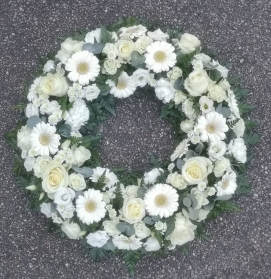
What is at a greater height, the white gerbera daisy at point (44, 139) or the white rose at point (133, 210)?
the white gerbera daisy at point (44, 139)

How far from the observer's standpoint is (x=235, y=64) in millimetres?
2162

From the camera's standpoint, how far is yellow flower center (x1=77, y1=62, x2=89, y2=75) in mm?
1923

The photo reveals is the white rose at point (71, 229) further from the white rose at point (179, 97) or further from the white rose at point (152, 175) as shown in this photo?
the white rose at point (179, 97)

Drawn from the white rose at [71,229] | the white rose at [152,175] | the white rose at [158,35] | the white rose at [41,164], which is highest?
the white rose at [158,35]

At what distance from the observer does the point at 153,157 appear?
2.02m

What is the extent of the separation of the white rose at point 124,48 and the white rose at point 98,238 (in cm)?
56

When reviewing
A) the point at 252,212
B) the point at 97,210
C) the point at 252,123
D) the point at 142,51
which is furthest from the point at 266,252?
the point at 142,51

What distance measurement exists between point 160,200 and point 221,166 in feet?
0.70

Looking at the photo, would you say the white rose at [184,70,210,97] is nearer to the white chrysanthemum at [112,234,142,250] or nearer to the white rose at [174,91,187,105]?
the white rose at [174,91,187,105]

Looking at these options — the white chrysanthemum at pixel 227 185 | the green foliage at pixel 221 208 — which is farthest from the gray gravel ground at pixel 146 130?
the white chrysanthemum at pixel 227 185

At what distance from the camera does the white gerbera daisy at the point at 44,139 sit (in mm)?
1893

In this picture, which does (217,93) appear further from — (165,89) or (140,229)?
(140,229)

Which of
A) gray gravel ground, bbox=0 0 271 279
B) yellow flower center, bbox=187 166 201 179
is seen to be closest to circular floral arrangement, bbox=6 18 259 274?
yellow flower center, bbox=187 166 201 179

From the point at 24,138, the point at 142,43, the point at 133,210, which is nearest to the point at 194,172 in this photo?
the point at 133,210
